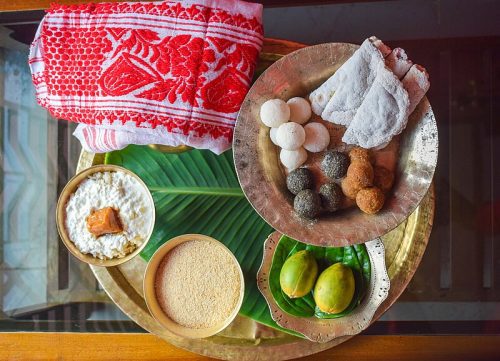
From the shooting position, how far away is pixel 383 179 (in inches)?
38.9

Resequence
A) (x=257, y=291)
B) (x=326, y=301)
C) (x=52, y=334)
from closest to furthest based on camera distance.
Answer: (x=326, y=301)
(x=257, y=291)
(x=52, y=334)

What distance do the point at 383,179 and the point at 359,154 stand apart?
0.22ft

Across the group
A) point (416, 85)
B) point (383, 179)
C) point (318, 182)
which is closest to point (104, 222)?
point (318, 182)

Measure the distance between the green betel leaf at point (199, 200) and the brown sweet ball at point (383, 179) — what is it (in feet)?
0.88

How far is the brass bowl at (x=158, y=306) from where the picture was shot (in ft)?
3.43

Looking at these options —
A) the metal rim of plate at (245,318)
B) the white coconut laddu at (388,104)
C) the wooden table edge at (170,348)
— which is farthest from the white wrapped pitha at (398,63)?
the wooden table edge at (170,348)

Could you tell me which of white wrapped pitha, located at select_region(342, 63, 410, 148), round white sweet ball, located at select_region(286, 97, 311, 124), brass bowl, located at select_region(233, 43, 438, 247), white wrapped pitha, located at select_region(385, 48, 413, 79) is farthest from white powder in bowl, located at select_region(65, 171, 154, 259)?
white wrapped pitha, located at select_region(385, 48, 413, 79)

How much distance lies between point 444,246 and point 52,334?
997 mm

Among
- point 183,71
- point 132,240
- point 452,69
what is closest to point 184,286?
point 132,240

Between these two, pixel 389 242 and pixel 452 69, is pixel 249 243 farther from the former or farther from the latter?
pixel 452 69

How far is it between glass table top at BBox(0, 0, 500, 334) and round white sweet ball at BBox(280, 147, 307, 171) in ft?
1.46

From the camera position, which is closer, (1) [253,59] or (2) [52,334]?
(1) [253,59]

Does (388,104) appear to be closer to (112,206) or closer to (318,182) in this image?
(318,182)

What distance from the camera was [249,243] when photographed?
112 cm
